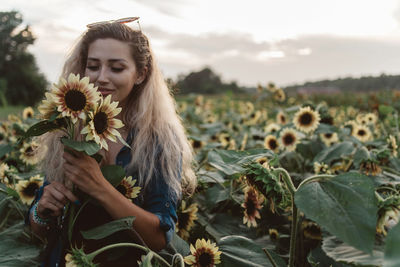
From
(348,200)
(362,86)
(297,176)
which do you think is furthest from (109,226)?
(362,86)

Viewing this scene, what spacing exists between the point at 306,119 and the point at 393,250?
222 cm

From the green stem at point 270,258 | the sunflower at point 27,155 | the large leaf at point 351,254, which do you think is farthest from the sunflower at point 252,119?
the large leaf at point 351,254

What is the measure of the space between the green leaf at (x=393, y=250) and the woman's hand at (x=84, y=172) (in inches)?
33.1

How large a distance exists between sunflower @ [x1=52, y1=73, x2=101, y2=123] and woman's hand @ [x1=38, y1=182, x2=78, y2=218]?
307mm

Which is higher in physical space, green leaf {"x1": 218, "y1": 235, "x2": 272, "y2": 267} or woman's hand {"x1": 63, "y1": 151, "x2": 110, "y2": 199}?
woman's hand {"x1": 63, "y1": 151, "x2": 110, "y2": 199}

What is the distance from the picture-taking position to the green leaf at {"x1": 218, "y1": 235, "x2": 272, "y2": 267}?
131 cm

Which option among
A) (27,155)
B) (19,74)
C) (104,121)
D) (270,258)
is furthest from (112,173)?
(19,74)

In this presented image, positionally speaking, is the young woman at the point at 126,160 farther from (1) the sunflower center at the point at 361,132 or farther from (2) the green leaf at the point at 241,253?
(1) the sunflower center at the point at 361,132

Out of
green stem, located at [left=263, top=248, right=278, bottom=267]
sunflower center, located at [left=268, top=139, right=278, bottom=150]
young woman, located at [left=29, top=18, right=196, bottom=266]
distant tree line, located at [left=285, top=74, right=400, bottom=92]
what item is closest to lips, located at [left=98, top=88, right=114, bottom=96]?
young woman, located at [left=29, top=18, right=196, bottom=266]

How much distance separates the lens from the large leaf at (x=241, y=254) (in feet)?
4.27

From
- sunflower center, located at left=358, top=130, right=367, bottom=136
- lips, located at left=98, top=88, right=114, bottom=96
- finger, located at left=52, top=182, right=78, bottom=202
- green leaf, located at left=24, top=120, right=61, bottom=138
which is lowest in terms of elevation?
finger, located at left=52, top=182, right=78, bottom=202

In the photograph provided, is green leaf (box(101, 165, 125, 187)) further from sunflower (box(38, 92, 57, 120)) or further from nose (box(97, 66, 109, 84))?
nose (box(97, 66, 109, 84))

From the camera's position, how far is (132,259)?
159 cm

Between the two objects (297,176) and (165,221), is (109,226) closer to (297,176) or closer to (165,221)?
(165,221)
